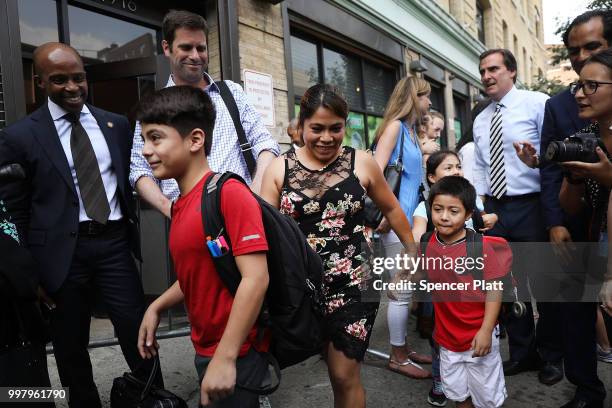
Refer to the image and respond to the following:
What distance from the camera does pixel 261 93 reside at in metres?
5.60

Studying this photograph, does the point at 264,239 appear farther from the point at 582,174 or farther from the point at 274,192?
the point at 582,174

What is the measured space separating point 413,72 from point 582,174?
26.1ft

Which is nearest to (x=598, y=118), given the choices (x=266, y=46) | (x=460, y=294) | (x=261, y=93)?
(x=460, y=294)

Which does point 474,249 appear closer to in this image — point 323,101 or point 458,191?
point 458,191

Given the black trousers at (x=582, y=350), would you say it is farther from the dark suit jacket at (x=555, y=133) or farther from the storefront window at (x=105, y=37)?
the storefront window at (x=105, y=37)

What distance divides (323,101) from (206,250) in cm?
94

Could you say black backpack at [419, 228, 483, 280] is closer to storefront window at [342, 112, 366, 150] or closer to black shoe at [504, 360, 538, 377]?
black shoe at [504, 360, 538, 377]

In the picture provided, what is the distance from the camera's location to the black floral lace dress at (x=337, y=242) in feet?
7.02

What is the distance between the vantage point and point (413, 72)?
31.5 ft

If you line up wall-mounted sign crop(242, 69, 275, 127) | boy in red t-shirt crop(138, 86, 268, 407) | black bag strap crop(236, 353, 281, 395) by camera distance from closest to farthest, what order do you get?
boy in red t-shirt crop(138, 86, 268, 407)
black bag strap crop(236, 353, 281, 395)
wall-mounted sign crop(242, 69, 275, 127)

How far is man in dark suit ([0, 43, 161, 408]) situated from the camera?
2414 millimetres

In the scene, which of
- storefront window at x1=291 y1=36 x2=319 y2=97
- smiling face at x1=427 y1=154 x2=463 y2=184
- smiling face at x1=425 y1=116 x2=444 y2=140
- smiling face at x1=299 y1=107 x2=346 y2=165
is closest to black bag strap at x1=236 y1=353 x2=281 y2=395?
smiling face at x1=299 y1=107 x2=346 y2=165

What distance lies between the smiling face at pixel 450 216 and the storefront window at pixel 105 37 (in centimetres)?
380

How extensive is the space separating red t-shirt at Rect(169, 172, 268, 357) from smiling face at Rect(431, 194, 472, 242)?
137 cm
